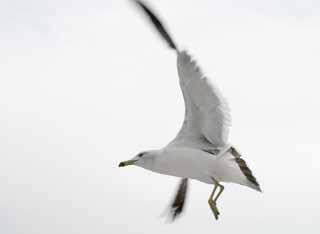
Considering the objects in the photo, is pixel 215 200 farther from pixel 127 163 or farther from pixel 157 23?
pixel 157 23

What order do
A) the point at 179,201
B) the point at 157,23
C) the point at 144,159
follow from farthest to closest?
the point at 179,201 → the point at 144,159 → the point at 157,23

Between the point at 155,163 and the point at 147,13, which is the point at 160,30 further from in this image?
the point at 155,163

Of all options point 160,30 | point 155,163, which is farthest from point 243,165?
point 160,30

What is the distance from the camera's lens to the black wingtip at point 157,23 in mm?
20828

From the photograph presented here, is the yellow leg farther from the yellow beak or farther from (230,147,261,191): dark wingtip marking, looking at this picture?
the yellow beak

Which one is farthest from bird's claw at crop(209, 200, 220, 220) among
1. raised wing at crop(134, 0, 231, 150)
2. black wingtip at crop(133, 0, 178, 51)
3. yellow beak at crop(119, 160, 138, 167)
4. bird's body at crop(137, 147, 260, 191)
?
black wingtip at crop(133, 0, 178, 51)

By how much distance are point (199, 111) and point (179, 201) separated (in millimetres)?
3677

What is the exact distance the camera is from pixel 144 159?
866 inches

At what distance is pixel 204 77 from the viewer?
21.2 meters

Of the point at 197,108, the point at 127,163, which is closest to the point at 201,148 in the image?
the point at 197,108

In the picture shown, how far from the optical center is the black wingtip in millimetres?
20828

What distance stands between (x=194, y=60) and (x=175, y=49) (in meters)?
0.48

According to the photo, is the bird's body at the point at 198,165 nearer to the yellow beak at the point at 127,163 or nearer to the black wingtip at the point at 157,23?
the yellow beak at the point at 127,163

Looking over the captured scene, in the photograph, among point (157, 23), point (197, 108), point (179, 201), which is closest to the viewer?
point (157, 23)
